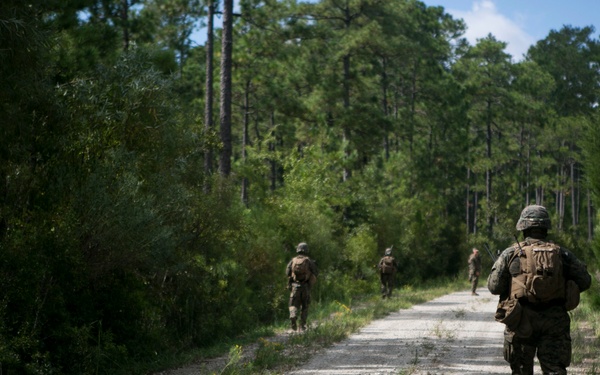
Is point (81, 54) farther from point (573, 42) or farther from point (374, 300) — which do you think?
point (573, 42)

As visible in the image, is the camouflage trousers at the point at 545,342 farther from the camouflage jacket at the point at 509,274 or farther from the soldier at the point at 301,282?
the soldier at the point at 301,282

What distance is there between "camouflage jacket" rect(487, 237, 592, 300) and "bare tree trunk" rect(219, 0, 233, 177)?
13.2m

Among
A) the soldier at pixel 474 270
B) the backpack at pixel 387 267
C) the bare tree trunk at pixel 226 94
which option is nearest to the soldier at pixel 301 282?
the bare tree trunk at pixel 226 94

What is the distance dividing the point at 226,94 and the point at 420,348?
33.5 feet

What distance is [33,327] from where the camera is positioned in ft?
35.5

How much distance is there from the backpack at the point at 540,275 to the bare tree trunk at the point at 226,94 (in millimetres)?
13455

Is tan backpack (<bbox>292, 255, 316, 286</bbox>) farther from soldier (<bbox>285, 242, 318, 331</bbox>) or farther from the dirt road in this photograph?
the dirt road

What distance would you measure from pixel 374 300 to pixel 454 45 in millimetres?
51182

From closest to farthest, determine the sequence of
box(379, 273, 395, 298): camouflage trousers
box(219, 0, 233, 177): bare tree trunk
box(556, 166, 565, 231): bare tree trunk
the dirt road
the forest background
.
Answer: the forest background, the dirt road, box(219, 0, 233, 177): bare tree trunk, box(379, 273, 395, 298): camouflage trousers, box(556, 166, 565, 231): bare tree trunk

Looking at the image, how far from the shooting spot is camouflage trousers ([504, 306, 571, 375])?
8.53 m

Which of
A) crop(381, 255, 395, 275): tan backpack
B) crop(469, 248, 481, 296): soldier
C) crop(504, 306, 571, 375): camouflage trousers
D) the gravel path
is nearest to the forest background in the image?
crop(381, 255, 395, 275): tan backpack

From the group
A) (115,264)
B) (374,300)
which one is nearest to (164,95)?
(115,264)

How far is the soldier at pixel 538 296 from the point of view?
27.9 feet

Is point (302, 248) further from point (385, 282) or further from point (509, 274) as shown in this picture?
point (385, 282)
